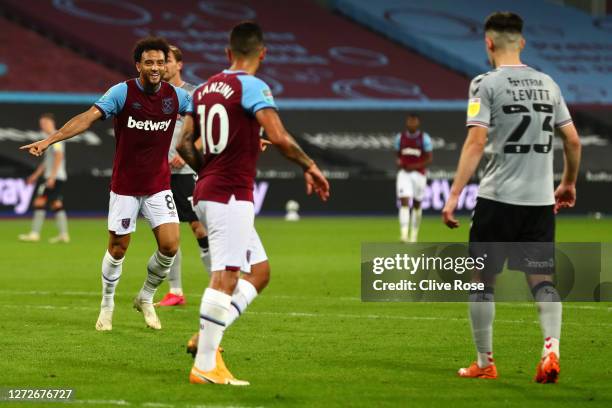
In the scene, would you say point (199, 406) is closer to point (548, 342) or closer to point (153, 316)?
point (548, 342)

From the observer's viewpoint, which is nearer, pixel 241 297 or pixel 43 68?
pixel 241 297

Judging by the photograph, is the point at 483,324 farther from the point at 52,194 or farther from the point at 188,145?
the point at 52,194

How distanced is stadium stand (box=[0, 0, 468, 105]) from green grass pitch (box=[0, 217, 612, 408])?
21749 millimetres

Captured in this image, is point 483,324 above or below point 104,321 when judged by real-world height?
above

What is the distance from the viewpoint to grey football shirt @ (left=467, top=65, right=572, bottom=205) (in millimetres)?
7527

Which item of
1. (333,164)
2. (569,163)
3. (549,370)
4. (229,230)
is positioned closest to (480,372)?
(549,370)

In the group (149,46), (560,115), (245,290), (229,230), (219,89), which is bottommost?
(245,290)

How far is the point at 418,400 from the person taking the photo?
696 cm

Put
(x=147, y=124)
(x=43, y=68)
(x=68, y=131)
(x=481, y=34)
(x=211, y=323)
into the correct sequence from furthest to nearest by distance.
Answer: (x=481, y=34)
(x=43, y=68)
(x=147, y=124)
(x=68, y=131)
(x=211, y=323)

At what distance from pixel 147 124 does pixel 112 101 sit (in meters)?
0.40

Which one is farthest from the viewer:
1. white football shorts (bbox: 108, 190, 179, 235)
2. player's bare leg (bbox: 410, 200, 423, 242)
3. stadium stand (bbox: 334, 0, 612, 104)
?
stadium stand (bbox: 334, 0, 612, 104)

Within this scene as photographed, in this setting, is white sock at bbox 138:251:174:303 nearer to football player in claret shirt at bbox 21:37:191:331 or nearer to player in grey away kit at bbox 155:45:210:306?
football player in claret shirt at bbox 21:37:191:331

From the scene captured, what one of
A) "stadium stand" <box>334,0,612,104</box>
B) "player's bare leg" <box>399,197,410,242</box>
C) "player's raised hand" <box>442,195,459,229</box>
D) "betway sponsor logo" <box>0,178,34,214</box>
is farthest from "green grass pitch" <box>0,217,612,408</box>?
"stadium stand" <box>334,0,612,104</box>

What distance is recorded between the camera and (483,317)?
25.1ft
